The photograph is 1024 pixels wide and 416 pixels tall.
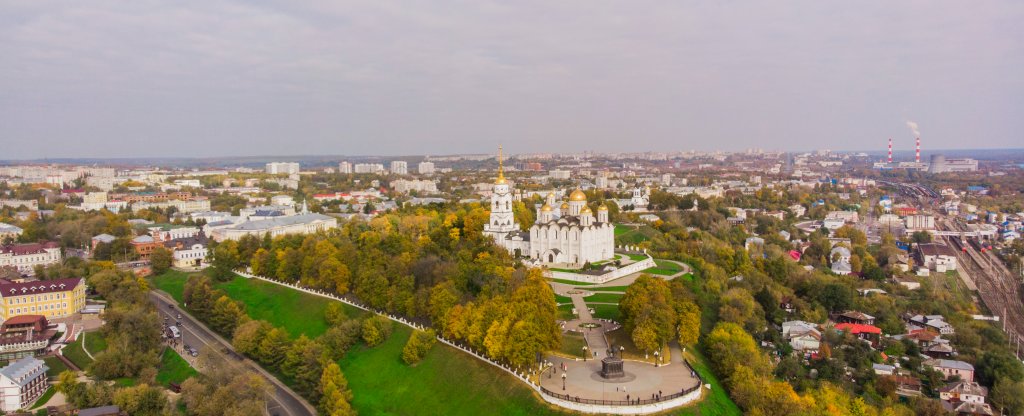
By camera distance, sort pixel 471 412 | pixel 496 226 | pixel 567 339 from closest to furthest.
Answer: pixel 471 412, pixel 567 339, pixel 496 226

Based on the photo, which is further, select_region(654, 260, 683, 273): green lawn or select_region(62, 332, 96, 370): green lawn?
select_region(654, 260, 683, 273): green lawn

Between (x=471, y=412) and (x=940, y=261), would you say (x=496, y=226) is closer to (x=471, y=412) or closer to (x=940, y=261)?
(x=471, y=412)

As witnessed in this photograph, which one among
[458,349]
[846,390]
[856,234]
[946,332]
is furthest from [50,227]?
[856,234]

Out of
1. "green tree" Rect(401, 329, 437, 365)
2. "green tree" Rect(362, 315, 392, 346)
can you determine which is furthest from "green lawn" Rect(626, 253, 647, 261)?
"green tree" Rect(401, 329, 437, 365)

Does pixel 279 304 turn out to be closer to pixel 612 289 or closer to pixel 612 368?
pixel 612 289

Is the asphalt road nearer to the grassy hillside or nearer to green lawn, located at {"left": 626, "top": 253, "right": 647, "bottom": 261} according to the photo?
the grassy hillside

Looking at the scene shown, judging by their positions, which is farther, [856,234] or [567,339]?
[856,234]

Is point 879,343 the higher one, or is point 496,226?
point 496,226
